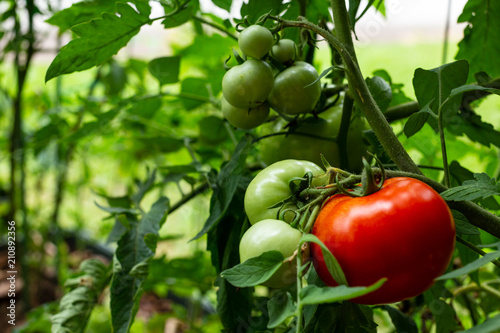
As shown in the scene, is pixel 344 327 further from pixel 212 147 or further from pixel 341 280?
pixel 212 147

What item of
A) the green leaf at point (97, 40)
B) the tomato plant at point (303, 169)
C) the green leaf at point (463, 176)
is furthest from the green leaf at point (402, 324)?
the green leaf at point (97, 40)

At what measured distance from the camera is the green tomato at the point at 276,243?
10.4 inches

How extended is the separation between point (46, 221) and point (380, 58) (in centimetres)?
124

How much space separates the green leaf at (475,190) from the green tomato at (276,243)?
0.11m

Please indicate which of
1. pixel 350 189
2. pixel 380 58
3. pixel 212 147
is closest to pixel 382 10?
pixel 212 147

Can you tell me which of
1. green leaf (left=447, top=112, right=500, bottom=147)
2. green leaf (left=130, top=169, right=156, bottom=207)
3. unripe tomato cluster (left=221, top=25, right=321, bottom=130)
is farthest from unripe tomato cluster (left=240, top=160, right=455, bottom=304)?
green leaf (left=130, top=169, right=156, bottom=207)

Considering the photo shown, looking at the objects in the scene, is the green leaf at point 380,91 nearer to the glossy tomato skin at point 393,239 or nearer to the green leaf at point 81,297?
the glossy tomato skin at point 393,239

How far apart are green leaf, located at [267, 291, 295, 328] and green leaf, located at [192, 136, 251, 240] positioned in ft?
0.44

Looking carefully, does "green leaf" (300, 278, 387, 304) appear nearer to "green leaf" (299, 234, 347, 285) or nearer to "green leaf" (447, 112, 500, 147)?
"green leaf" (299, 234, 347, 285)

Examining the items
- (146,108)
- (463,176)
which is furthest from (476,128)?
(146,108)

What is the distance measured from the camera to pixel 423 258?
0.25 meters

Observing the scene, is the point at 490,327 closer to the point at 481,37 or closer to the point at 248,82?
the point at 248,82

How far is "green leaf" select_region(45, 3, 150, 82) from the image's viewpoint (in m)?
0.38

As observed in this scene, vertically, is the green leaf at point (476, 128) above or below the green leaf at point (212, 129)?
above
